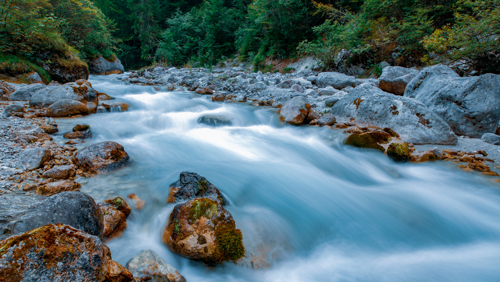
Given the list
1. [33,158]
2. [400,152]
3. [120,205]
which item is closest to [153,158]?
[33,158]

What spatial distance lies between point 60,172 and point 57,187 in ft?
1.64

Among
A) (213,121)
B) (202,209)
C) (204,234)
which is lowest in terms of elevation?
(213,121)

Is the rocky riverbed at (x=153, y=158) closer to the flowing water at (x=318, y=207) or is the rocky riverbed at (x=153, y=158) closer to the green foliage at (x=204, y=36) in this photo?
the flowing water at (x=318, y=207)

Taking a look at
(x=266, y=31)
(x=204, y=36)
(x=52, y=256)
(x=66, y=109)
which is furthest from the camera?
(x=204, y=36)

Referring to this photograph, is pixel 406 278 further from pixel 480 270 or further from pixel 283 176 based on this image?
pixel 283 176

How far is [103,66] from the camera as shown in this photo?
16.8 meters

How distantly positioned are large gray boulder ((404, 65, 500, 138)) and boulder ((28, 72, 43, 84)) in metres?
12.1

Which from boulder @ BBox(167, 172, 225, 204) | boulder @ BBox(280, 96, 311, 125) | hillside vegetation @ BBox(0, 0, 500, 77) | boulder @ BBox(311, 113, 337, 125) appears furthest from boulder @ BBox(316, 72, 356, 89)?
boulder @ BBox(167, 172, 225, 204)

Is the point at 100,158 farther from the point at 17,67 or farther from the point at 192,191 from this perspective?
the point at 17,67

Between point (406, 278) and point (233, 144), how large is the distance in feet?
13.5

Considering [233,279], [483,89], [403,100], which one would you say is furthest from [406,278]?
[483,89]

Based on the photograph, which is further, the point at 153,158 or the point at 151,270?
the point at 153,158

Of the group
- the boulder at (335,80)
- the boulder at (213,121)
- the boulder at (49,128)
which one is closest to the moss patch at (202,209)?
the boulder at (49,128)

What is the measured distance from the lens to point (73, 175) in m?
3.29
